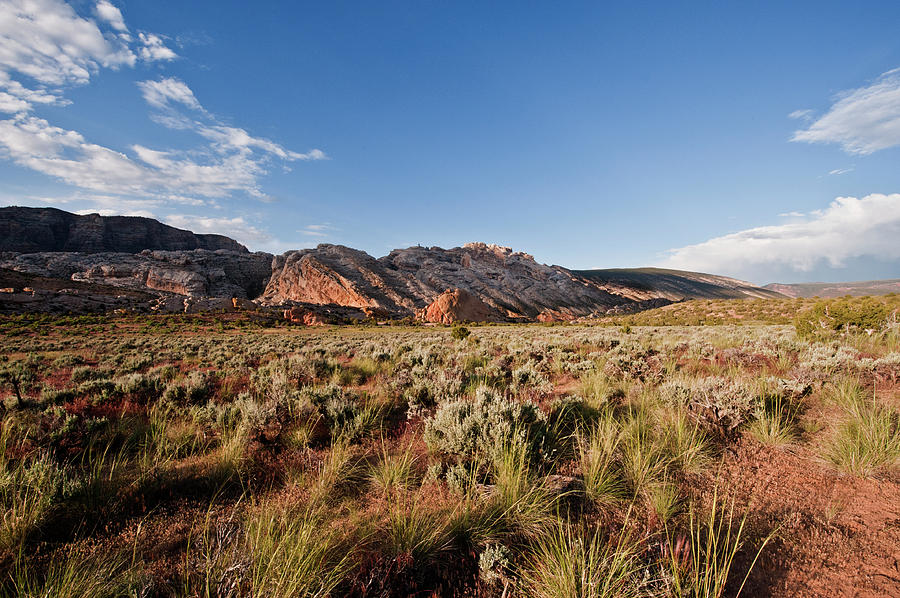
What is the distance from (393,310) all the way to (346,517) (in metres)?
75.0

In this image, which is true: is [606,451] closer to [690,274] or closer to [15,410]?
[15,410]

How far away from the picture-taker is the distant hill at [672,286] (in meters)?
129

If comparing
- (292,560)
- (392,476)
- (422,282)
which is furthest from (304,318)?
(292,560)

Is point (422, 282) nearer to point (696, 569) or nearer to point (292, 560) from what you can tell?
point (292, 560)

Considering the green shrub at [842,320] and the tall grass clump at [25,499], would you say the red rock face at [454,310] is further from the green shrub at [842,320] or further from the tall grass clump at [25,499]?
the tall grass clump at [25,499]

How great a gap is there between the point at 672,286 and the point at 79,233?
23988 cm

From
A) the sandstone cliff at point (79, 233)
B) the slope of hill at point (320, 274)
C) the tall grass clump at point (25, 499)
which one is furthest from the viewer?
the sandstone cliff at point (79, 233)

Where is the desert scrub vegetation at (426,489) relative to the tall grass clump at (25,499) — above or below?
below

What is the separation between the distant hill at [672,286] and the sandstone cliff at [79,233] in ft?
602

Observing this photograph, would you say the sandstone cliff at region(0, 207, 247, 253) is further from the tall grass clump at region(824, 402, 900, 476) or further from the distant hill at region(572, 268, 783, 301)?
the distant hill at region(572, 268, 783, 301)

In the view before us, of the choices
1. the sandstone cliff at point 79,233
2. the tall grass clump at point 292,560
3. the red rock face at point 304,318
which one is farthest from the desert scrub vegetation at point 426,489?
the sandstone cliff at point 79,233

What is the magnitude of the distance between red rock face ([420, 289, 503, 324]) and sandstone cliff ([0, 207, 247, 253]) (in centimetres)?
13802

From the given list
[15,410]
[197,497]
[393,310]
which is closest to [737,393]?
[197,497]

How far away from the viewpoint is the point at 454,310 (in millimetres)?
63531
